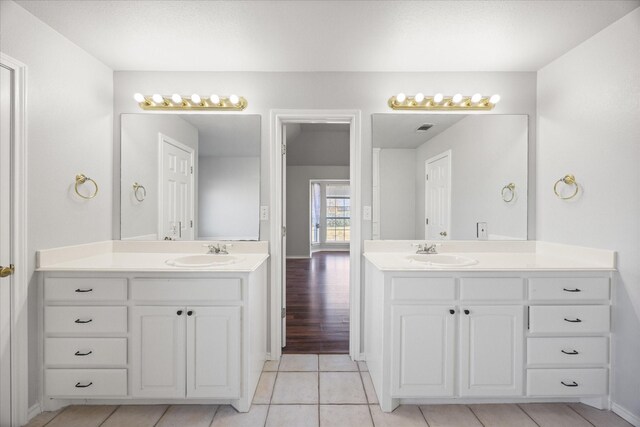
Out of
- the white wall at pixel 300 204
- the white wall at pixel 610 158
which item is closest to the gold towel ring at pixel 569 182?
the white wall at pixel 610 158

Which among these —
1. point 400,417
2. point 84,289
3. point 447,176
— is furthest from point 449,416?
point 84,289

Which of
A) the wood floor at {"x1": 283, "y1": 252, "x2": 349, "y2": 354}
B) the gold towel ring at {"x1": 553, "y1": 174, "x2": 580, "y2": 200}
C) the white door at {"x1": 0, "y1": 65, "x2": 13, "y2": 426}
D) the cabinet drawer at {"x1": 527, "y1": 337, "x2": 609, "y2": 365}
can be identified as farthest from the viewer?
the wood floor at {"x1": 283, "y1": 252, "x2": 349, "y2": 354}

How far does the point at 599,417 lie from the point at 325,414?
1550 millimetres

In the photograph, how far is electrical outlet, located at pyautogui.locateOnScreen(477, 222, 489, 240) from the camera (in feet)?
8.11

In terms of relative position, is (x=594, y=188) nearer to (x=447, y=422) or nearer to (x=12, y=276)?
(x=447, y=422)

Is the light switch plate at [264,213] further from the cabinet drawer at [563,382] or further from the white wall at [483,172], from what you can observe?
the cabinet drawer at [563,382]

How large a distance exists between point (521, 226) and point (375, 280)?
48.8 inches

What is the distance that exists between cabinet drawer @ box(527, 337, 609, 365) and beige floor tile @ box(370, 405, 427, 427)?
71 cm

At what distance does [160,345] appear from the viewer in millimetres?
1823

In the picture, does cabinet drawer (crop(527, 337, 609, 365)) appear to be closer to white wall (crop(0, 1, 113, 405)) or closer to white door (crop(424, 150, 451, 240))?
white door (crop(424, 150, 451, 240))

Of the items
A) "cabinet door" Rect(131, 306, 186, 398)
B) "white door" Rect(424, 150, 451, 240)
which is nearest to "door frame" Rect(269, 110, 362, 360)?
"white door" Rect(424, 150, 451, 240)

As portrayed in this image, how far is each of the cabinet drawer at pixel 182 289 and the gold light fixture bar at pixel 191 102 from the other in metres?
1.30

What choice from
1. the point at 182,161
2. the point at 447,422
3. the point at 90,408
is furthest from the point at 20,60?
the point at 447,422

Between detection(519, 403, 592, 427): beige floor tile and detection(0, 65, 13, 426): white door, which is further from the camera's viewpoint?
detection(519, 403, 592, 427): beige floor tile
